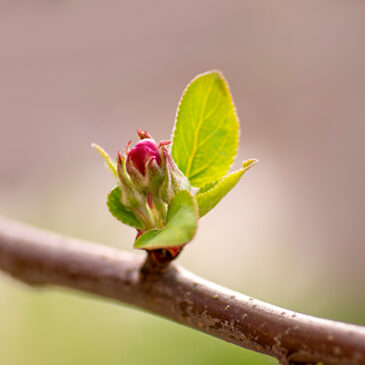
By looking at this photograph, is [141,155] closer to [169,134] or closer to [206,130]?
[206,130]

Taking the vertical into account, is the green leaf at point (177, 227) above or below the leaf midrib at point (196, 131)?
below

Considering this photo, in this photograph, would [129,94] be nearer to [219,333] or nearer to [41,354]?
[41,354]

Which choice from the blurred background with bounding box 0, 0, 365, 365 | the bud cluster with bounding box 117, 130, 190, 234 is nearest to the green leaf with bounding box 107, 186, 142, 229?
the bud cluster with bounding box 117, 130, 190, 234

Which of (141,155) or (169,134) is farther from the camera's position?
(169,134)

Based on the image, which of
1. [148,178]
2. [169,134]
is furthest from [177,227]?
[169,134]

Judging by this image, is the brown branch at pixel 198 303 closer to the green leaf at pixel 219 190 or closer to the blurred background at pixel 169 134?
the green leaf at pixel 219 190

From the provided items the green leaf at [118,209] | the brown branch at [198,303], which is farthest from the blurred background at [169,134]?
the green leaf at [118,209]

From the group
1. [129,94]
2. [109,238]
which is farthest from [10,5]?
[109,238]
